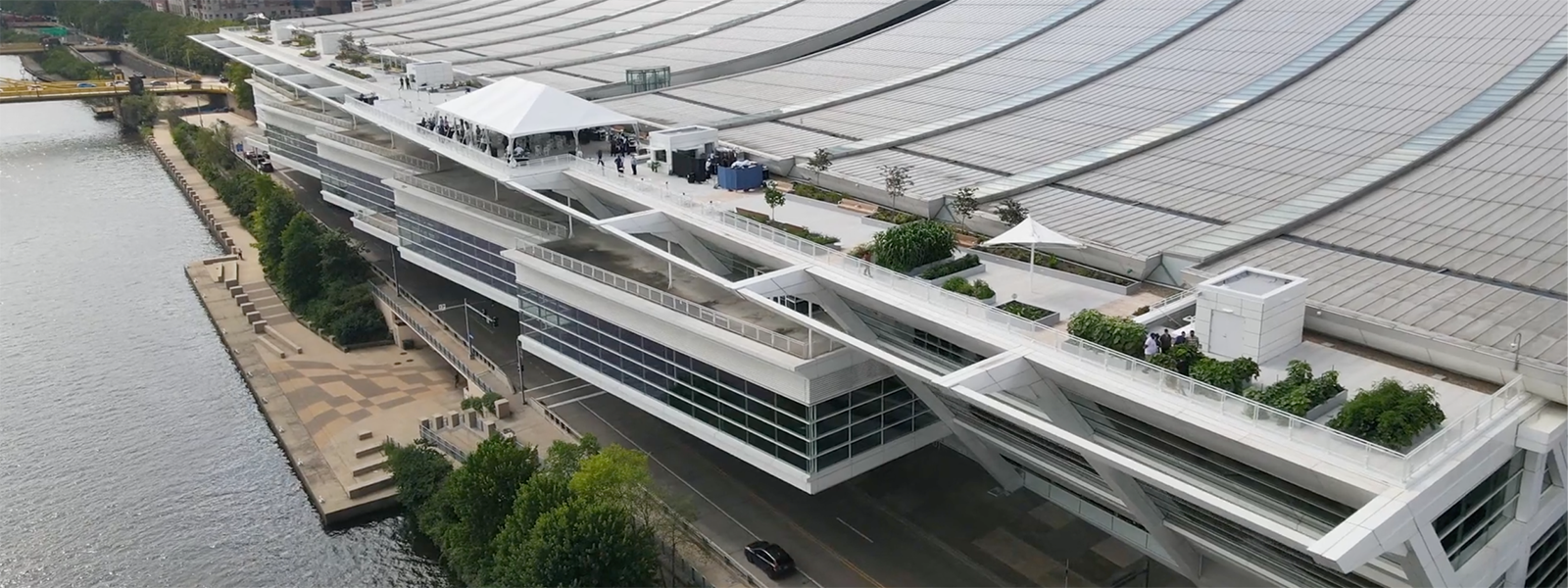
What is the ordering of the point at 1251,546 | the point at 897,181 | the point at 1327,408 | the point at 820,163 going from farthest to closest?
the point at 820,163, the point at 897,181, the point at 1251,546, the point at 1327,408

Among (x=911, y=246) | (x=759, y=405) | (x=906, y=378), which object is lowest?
(x=759, y=405)

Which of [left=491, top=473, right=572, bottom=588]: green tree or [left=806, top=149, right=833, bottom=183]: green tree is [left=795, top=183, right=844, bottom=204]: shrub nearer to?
[left=806, top=149, right=833, bottom=183]: green tree

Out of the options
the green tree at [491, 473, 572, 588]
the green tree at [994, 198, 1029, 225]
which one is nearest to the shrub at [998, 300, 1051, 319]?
the green tree at [994, 198, 1029, 225]

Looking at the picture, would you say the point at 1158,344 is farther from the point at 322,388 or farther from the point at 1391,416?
the point at 322,388

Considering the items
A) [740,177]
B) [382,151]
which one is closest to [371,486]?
[740,177]

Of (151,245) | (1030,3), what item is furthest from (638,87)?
(151,245)

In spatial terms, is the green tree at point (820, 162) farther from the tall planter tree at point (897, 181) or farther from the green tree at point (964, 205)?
the green tree at point (964, 205)

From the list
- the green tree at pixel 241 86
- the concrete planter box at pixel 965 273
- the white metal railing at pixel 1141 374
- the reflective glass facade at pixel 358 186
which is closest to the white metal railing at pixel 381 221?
the reflective glass facade at pixel 358 186
